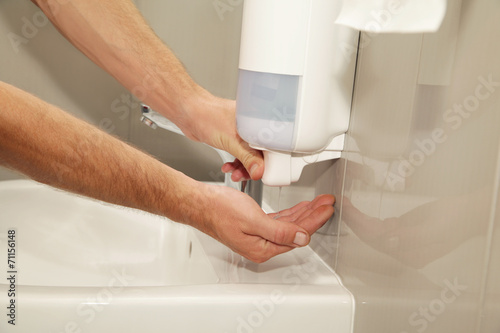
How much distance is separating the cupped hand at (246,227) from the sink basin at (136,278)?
0.13ft

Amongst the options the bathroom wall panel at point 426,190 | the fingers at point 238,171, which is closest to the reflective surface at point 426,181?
the bathroom wall panel at point 426,190

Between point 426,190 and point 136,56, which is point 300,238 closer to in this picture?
point 426,190

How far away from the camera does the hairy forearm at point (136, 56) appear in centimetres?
77

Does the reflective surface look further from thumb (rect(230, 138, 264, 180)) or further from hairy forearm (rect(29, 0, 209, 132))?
hairy forearm (rect(29, 0, 209, 132))

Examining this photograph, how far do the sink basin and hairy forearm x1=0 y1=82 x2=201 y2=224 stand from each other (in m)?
0.09

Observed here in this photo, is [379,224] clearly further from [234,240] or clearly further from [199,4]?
[199,4]

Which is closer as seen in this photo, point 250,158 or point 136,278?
point 250,158

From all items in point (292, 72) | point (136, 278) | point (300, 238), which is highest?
point (292, 72)

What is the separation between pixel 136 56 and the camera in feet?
2.54

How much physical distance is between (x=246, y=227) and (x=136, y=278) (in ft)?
1.05

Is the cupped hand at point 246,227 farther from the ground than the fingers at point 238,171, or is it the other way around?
the fingers at point 238,171

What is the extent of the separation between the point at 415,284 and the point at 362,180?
0.49 ft

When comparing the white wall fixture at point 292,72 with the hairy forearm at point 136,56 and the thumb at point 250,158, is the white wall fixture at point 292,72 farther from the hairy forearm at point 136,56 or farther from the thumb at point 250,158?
the hairy forearm at point 136,56

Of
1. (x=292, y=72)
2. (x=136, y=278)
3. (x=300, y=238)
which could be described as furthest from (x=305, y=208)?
(x=136, y=278)
